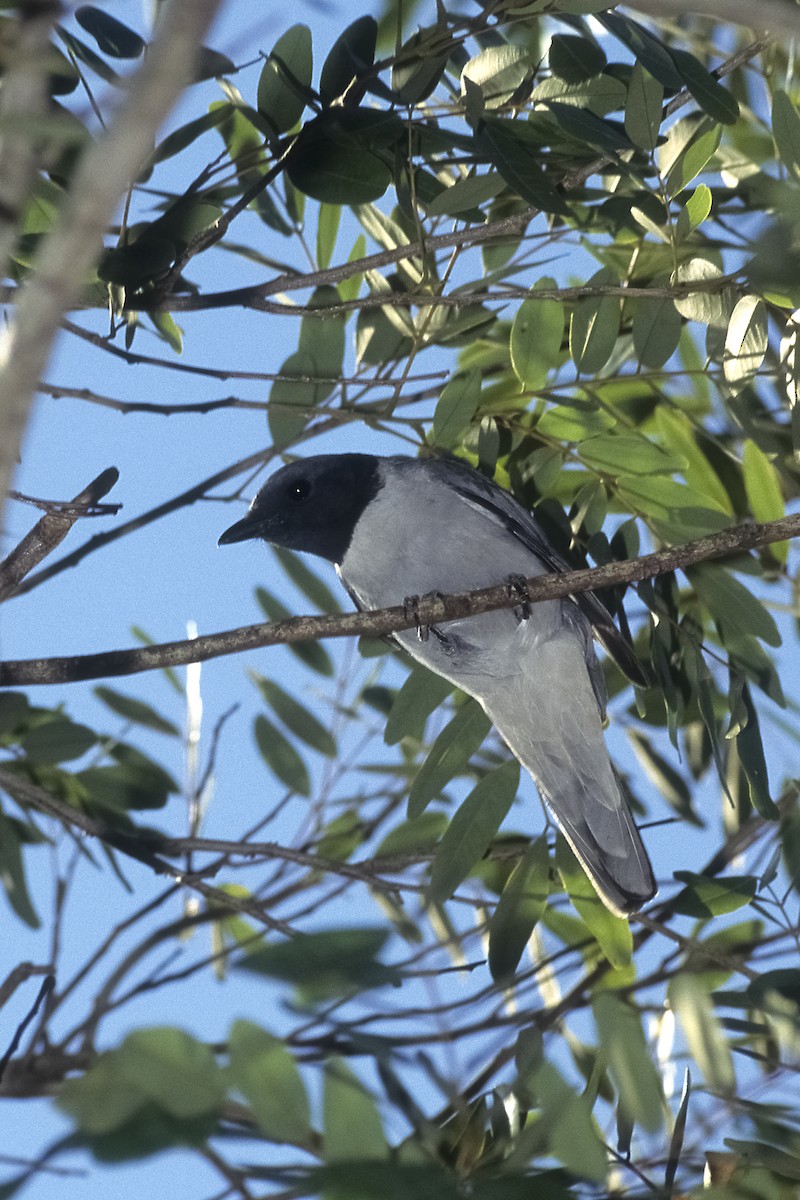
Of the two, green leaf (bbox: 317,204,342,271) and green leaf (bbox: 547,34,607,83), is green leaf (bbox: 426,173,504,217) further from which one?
green leaf (bbox: 317,204,342,271)

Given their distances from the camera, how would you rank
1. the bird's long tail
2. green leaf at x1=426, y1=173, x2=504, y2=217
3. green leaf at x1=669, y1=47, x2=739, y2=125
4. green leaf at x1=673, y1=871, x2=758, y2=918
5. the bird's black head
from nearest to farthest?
green leaf at x1=669, y1=47, x2=739, y2=125 → green leaf at x1=673, y1=871, x2=758, y2=918 → green leaf at x1=426, y1=173, x2=504, y2=217 → the bird's long tail → the bird's black head

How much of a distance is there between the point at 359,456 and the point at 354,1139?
11.3 feet

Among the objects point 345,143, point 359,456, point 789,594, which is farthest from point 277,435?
point 789,594

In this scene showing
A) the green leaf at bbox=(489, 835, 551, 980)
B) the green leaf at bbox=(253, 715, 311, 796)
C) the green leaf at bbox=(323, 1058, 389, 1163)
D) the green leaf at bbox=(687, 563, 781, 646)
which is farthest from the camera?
the green leaf at bbox=(253, 715, 311, 796)

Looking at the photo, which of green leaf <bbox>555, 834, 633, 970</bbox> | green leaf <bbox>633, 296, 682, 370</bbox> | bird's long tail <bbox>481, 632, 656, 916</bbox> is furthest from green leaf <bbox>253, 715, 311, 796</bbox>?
green leaf <bbox>633, 296, 682, 370</bbox>

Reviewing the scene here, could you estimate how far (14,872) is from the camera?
13.2 ft

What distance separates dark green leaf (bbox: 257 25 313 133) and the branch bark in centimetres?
239

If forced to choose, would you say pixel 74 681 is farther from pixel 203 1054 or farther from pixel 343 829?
pixel 343 829

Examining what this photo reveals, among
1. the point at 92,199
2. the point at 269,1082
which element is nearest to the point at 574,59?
the point at 92,199

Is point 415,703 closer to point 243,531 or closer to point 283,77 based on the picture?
point 243,531

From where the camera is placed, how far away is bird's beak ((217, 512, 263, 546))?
4.54 meters

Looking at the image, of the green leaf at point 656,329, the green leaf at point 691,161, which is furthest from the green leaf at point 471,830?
the green leaf at point 691,161

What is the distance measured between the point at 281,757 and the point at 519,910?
123 cm

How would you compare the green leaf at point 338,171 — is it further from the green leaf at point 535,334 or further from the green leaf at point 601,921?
the green leaf at point 601,921
